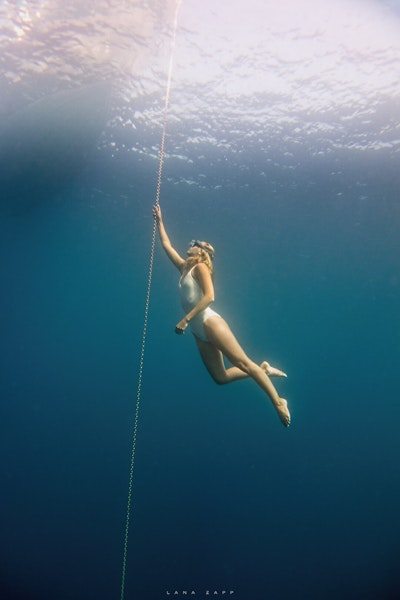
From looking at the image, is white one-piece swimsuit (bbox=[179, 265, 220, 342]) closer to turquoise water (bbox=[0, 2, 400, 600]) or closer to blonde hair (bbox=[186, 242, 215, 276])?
blonde hair (bbox=[186, 242, 215, 276])

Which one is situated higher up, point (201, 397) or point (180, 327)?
point (180, 327)

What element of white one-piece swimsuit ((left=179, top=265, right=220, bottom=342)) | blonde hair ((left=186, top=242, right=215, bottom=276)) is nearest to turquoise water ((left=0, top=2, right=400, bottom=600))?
blonde hair ((left=186, top=242, right=215, bottom=276))

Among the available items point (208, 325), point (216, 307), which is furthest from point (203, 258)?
point (216, 307)

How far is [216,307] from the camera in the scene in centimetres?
2916

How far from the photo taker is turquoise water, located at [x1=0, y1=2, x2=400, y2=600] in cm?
1111

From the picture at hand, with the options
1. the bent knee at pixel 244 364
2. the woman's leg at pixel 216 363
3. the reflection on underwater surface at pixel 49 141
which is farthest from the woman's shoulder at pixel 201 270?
the reflection on underwater surface at pixel 49 141

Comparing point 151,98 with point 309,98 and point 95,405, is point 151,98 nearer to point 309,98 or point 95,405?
point 309,98

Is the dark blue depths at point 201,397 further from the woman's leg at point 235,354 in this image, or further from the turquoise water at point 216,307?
the woman's leg at point 235,354

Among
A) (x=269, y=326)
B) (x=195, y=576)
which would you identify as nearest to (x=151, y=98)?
(x=195, y=576)

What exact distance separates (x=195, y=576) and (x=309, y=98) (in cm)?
2119

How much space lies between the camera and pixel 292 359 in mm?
36656

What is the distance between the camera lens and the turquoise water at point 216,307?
11109 mm

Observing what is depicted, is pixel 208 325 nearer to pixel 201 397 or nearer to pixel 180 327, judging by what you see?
pixel 180 327

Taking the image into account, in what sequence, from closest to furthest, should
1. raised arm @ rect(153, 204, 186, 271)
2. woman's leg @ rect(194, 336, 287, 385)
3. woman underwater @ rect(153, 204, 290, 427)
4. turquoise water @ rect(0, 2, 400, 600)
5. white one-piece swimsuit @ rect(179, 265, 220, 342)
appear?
1. woman underwater @ rect(153, 204, 290, 427)
2. white one-piece swimsuit @ rect(179, 265, 220, 342)
3. woman's leg @ rect(194, 336, 287, 385)
4. raised arm @ rect(153, 204, 186, 271)
5. turquoise water @ rect(0, 2, 400, 600)
